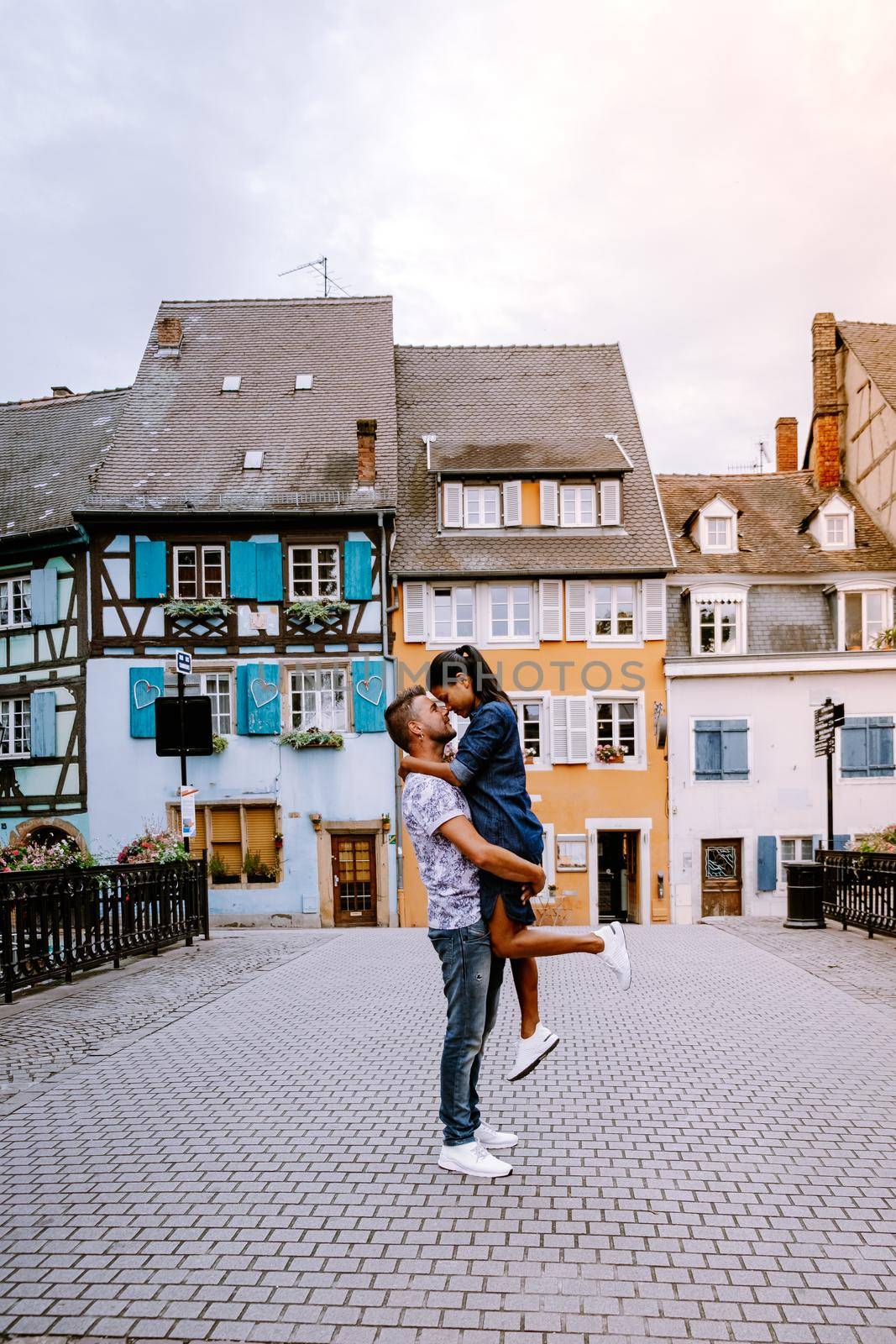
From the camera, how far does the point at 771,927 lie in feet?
51.7

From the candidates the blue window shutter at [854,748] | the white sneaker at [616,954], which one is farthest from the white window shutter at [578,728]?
the white sneaker at [616,954]

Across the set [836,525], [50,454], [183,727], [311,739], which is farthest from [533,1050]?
[50,454]

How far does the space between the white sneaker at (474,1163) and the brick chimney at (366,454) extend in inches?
935

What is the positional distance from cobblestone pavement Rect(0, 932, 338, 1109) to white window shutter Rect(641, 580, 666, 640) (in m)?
15.5

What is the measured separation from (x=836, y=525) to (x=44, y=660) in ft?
67.3

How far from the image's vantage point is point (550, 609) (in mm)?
27234

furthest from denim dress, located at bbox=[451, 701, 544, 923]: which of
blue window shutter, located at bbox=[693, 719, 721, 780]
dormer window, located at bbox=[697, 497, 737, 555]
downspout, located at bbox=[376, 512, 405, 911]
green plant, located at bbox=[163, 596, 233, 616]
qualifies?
dormer window, located at bbox=[697, 497, 737, 555]

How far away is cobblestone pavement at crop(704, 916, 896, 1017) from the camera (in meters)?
9.77

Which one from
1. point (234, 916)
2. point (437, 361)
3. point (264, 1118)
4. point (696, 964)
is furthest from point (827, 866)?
point (437, 361)

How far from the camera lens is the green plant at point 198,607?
26.5 metres

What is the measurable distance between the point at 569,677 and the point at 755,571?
18.7 feet

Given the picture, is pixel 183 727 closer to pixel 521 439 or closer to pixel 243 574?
pixel 243 574

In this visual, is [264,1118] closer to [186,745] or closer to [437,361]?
[186,745]

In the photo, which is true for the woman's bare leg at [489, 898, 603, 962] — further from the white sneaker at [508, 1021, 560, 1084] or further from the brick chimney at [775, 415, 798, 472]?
the brick chimney at [775, 415, 798, 472]
